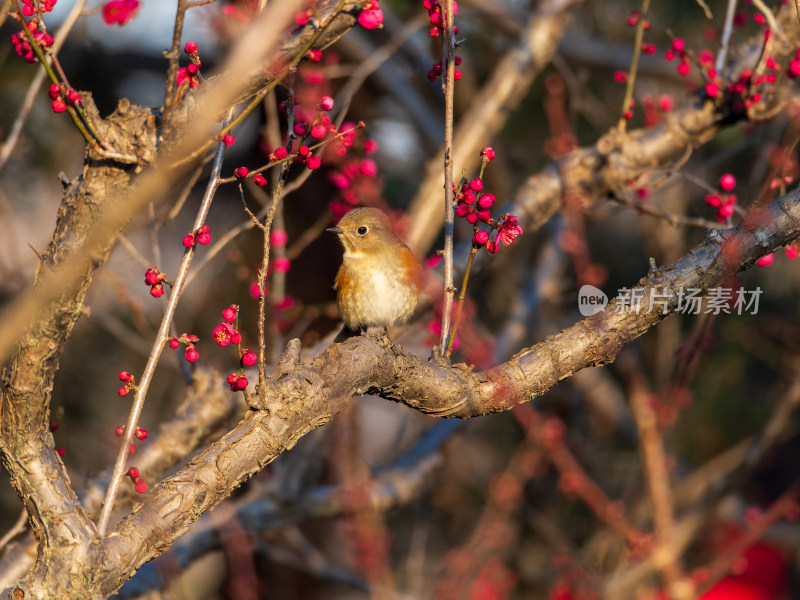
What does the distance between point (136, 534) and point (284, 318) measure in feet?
7.81

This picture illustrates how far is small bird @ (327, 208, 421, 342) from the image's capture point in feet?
11.8

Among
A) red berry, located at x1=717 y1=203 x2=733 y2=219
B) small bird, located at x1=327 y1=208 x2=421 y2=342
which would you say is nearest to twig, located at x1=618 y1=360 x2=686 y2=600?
red berry, located at x1=717 y1=203 x2=733 y2=219

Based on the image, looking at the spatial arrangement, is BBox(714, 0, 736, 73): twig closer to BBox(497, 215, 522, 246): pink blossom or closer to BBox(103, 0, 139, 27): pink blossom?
BBox(497, 215, 522, 246): pink blossom

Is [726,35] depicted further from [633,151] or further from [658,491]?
[658,491]

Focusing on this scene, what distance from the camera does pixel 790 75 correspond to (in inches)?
141

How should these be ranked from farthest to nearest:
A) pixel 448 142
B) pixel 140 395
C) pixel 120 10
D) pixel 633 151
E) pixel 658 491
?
pixel 658 491 < pixel 633 151 < pixel 120 10 < pixel 448 142 < pixel 140 395

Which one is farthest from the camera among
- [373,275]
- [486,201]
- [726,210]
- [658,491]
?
[658,491]

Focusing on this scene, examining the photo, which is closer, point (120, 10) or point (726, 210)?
point (120, 10)

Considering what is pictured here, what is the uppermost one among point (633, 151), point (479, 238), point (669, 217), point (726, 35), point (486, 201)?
point (726, 35)

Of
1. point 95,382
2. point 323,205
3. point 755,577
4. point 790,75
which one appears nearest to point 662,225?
point 790,75

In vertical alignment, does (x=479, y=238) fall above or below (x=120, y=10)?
below

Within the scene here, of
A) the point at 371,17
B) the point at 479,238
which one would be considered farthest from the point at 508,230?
the point at 371,17

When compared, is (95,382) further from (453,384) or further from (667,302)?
(667,302)

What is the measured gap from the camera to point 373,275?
11.8ft
